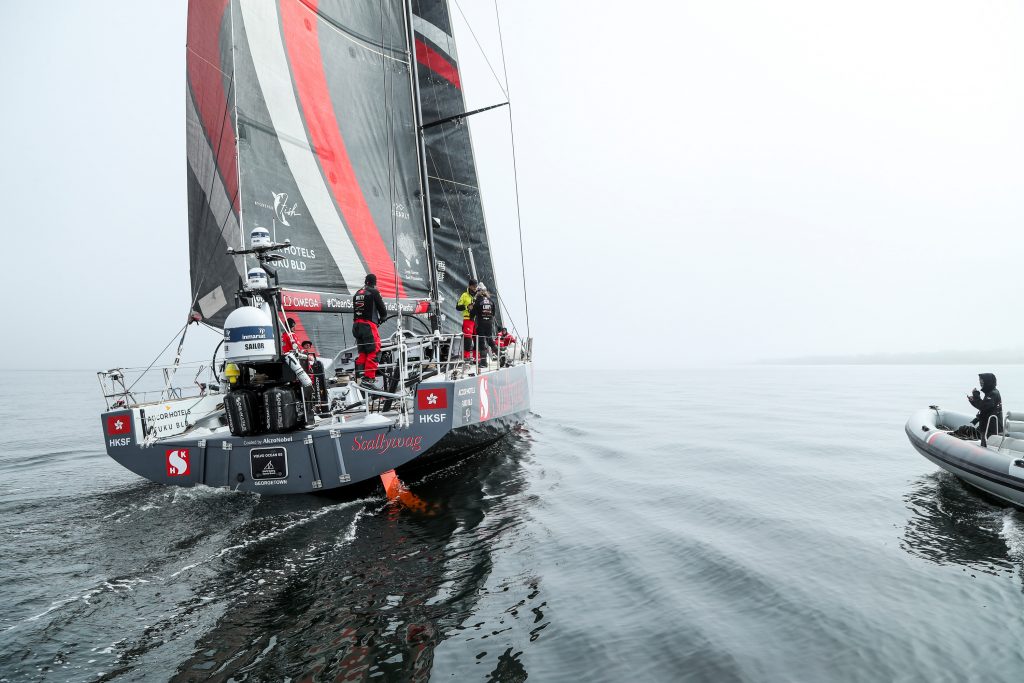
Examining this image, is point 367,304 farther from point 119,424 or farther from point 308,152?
point 308,152

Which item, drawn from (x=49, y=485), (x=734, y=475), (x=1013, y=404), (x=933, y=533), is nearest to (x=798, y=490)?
(x=734, y=475)

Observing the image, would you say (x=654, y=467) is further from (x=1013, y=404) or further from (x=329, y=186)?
(x=1013, y=404)

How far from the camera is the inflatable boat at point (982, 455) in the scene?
6.52 metres

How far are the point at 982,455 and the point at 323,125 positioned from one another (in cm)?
1061

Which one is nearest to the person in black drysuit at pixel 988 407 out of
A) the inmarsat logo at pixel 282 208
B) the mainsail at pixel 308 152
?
the mainsail at pixel 308 152

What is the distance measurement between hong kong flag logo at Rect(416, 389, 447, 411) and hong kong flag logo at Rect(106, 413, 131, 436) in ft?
11.4

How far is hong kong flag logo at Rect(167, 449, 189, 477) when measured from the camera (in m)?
6.52

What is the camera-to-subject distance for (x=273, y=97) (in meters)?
8.91

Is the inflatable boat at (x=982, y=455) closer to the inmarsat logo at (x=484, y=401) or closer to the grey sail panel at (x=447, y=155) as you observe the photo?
the inmarsat logo at (x=484, y=401)

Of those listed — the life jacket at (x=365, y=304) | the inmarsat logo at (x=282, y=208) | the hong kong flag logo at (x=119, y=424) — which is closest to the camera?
the hong kong flag logo at (x=119, y=424)

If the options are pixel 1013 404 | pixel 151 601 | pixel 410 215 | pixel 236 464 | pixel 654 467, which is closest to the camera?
pixel 151 601

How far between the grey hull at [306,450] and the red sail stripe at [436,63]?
29.1 ft

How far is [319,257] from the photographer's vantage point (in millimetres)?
9391

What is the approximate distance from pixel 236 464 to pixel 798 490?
282 inches
